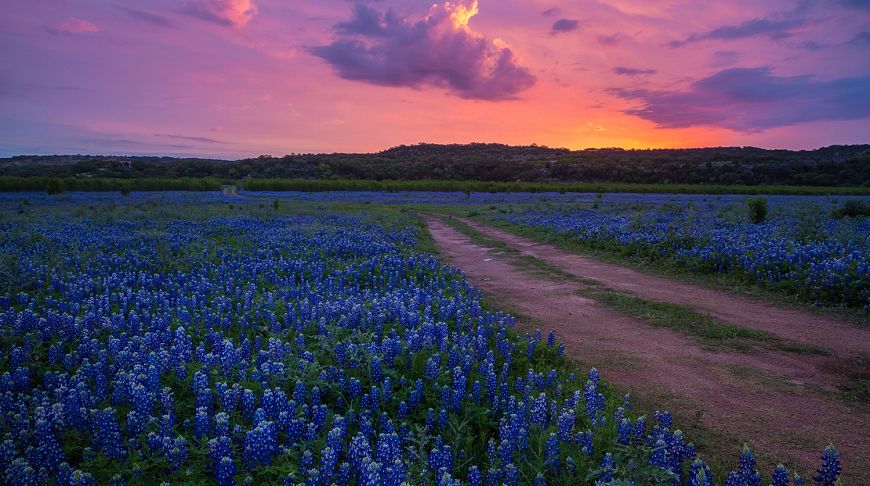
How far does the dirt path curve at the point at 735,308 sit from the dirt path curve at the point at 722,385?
121cm

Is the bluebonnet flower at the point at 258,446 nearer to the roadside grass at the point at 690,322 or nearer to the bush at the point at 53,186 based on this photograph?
the roadside grass at the point at 690,322

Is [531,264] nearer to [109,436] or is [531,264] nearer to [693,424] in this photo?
[693,424]

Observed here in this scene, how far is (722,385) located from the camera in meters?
5.91

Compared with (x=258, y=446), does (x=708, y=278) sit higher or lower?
lower

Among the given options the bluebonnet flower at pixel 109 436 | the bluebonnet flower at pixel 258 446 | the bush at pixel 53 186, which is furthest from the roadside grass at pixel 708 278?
the bush at pixel 53 186

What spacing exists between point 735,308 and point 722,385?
439cm

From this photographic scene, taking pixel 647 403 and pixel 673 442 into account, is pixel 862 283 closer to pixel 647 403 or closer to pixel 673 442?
pixel 647 403

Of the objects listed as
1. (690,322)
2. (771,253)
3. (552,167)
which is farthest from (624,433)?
(552,167)

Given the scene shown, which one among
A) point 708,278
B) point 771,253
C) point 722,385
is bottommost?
point 708,278

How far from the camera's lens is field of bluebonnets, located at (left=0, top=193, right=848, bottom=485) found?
3426 millimetres

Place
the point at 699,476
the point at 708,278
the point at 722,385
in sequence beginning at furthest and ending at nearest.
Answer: the point at 708,278 < the point at 722,385 < the point at 699,476

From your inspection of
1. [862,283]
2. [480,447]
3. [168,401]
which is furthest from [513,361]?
[862,283]

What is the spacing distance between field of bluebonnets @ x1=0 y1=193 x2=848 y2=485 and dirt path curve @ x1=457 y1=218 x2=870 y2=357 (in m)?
3.89

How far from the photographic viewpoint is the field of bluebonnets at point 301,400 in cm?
343
